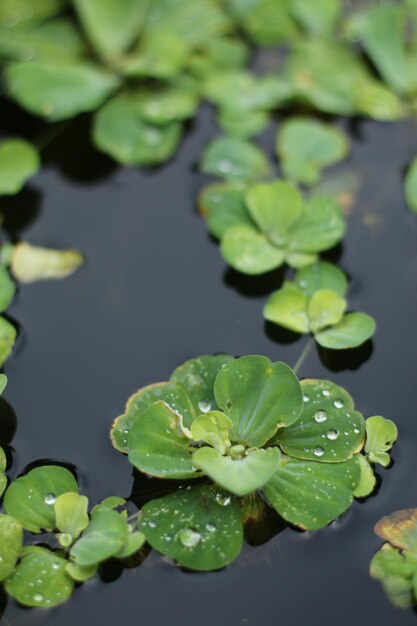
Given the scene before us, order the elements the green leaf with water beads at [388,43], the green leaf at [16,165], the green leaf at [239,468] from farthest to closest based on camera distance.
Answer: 1. the green leaf with water beads at [388,43]
2. the green leaf at [16,165]
3. the green leaf at [239,468]

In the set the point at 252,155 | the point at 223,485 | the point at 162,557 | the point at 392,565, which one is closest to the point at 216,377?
the point at 223,485

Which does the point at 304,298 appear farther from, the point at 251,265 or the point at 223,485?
the point at 223,485

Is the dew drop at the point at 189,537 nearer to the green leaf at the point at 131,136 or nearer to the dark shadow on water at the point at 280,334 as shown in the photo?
the dark shadow on water at the point at 280,334

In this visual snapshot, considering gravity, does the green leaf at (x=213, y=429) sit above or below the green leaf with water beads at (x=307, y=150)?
below

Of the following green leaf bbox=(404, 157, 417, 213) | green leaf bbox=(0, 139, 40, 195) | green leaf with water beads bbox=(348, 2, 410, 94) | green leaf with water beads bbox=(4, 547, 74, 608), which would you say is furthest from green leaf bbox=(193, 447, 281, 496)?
green leaf with water beads bbox=(348, 2, 410, 94)

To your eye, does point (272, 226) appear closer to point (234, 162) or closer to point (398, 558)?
point (234, 162)

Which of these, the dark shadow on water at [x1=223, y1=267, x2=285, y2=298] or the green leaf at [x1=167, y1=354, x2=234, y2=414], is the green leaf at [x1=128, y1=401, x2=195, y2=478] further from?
the dark shadow on water at [x1=223, y1=267, x2=285, y2=298]

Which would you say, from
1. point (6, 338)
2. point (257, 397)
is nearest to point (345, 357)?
point (257, 397)

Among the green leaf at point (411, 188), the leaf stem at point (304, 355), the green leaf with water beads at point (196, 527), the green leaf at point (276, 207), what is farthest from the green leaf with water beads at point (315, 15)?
the green leaf with water beads at point (196, 527)
